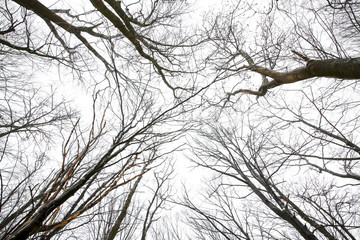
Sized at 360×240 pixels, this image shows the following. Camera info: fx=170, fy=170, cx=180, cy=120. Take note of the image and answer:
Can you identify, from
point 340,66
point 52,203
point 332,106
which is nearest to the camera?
point 52,203

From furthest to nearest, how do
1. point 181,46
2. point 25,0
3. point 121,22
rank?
point 181,46 < point 121,22 < point 25,0

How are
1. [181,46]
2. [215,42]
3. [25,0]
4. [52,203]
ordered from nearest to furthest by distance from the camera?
1. [52,203]
2. [25,0]
3. [181,46]
4. [215,42]

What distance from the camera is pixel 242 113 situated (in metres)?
4.44

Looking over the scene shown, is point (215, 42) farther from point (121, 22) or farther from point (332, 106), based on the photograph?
point (332, 106)

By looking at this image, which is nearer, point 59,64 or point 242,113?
point 59,64

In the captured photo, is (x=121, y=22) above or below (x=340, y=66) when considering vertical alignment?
above

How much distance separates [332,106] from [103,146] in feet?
15.9

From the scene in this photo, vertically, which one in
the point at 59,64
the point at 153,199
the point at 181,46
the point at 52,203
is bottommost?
→ the point at 52,203

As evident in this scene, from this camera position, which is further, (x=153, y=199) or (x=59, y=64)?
(x=153, y=199)

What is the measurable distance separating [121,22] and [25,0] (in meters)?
1.65

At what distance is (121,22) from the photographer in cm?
327

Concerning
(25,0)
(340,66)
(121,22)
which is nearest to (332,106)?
(340,66)

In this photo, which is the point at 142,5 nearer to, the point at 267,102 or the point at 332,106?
the point at 267,102

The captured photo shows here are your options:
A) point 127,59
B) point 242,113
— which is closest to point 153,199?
point 242,113
